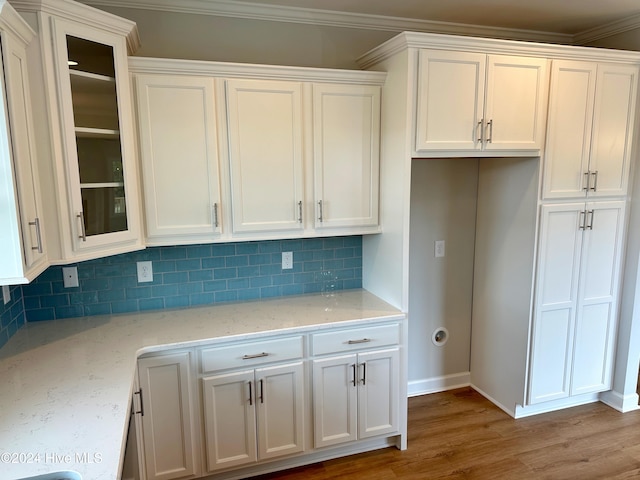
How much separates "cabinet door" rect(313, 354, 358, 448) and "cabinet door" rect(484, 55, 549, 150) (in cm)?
150

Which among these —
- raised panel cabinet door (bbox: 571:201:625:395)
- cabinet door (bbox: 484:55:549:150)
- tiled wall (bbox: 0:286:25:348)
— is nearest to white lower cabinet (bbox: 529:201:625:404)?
raised panel cabinet door (bbox: 571:201:625:395)

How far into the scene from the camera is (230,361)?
7.20ft

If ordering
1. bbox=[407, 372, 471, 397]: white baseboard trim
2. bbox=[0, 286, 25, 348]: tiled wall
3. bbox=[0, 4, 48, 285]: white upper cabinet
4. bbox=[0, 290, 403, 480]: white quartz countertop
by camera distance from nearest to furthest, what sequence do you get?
bbox=[0, 290, 403, 480]: white quartz countertop → bbox=[0, 4, 48, 285]: white upper cabinet → bbox=[0, 286, 25, 348]: tiled wall → bbox=[407, 372, 471, 397]: white baseboard trim

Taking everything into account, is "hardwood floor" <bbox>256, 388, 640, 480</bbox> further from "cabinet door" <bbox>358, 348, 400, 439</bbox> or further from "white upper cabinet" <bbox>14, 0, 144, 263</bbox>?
"white upper cabinet" <bbox>14, 0, 144, 263</bbox>

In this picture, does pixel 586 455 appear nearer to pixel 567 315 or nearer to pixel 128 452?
pixel 567 315

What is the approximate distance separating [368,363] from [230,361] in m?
0.78

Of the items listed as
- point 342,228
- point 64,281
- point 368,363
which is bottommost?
point 368,363

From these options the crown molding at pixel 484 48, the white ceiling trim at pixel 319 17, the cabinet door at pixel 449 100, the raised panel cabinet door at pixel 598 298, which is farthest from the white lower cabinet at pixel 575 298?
the white ceiling trim at pixel 319 17

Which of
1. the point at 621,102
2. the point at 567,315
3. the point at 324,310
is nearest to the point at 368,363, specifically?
the point at 324,310

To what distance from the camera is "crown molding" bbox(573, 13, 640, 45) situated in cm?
278

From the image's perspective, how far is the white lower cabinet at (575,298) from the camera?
2742mm

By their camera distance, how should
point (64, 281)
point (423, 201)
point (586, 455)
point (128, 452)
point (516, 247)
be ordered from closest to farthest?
point (128, 452), point (64, 281), point (586, 455), point (516, 247), point (423, 201)

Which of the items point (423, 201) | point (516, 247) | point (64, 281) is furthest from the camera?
point (423, 201)

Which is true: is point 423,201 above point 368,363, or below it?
above
